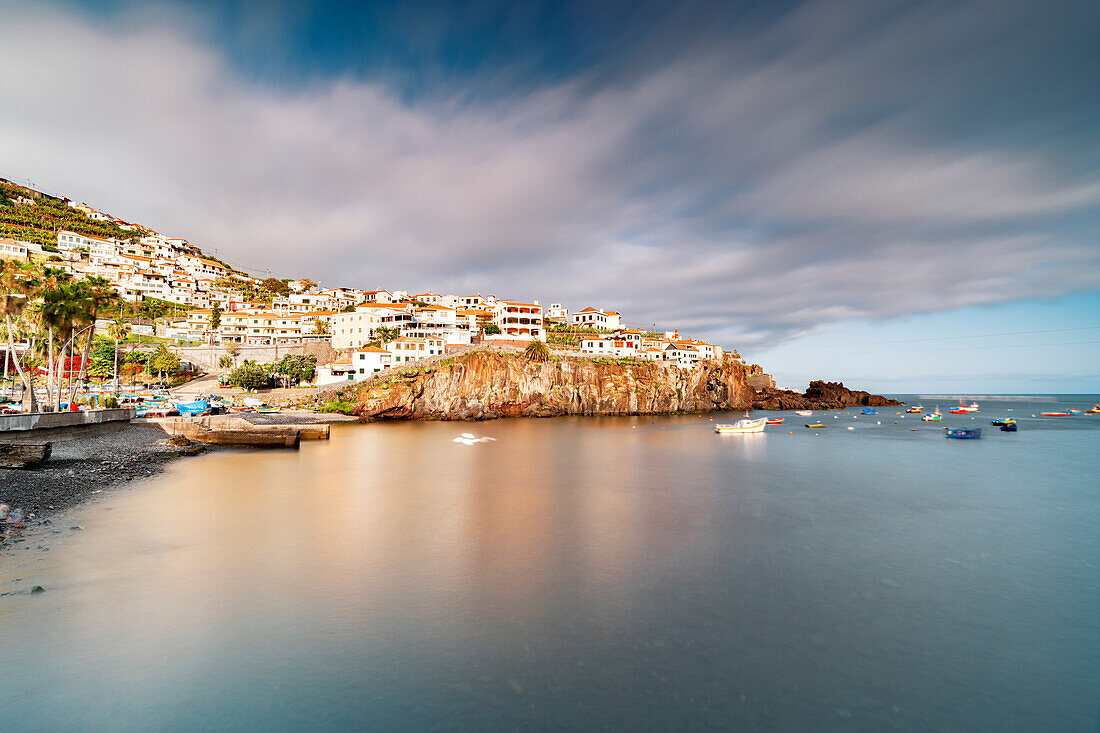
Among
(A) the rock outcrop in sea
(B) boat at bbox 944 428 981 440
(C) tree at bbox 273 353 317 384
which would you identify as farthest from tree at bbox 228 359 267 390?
(B) boat at bbox 944 428 981 440

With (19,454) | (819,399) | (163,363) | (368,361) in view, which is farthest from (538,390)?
(819,399)

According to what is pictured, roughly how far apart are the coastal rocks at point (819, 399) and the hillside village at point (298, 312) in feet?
48.3

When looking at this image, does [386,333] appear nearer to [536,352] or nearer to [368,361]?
[368,361]

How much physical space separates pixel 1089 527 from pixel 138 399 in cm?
7404

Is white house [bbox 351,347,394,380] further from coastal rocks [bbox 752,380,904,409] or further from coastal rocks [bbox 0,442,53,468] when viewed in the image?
coastal rocks [bbox 752,380,904,409]

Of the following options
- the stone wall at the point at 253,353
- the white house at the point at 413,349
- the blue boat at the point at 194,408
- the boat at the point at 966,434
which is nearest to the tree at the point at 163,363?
the stone wall at the point at 253,353

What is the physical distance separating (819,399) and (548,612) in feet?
365

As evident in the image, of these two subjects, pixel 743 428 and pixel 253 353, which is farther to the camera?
pixel 253 353

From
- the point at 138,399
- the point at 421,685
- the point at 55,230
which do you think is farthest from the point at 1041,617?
the point at 55,230

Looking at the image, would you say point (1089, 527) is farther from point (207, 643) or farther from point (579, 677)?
point (207, 643)

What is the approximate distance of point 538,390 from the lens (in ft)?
237

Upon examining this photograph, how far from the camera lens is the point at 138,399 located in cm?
5188

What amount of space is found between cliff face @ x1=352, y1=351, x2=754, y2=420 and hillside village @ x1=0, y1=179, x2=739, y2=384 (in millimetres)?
6192

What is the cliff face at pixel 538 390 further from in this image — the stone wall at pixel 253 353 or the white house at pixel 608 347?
the stone wall at pixel 253 353
